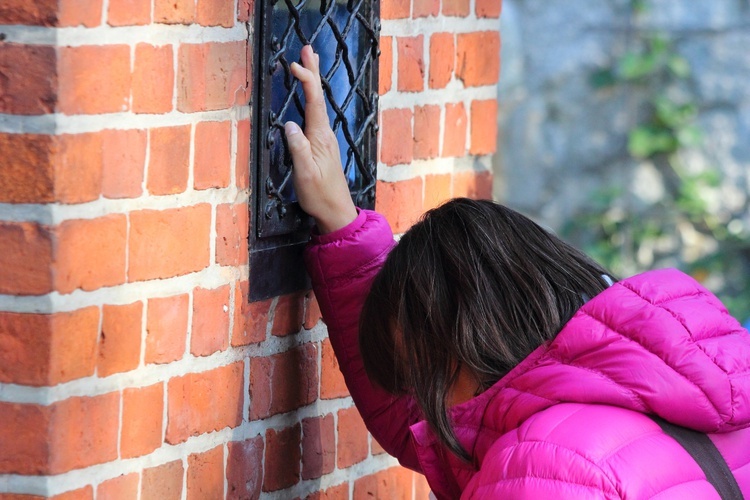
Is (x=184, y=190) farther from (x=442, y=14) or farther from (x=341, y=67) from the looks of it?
(x=442, y=14)

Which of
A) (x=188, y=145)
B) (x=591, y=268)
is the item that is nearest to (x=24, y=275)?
(x=188, y=145)

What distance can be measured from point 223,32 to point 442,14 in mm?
637

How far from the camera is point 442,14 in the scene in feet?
6.65

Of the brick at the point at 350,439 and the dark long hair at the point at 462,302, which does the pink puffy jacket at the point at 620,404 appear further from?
the brick at the point at 350,439

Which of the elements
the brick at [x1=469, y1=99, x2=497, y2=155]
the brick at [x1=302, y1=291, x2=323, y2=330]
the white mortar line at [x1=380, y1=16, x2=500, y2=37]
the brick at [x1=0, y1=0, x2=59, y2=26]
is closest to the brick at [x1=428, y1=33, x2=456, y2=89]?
the white mortar line at [x1=380, y1=16, x2=500, y2=37]

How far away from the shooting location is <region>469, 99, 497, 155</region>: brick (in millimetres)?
2174

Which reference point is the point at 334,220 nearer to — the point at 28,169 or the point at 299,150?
the point at 299,150

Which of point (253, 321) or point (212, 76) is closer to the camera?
point (212, 76)

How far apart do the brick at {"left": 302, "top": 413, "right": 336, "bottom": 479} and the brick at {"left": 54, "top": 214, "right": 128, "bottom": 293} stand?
551 mm

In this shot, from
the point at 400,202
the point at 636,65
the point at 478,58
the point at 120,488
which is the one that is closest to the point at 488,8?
the point at 478,58

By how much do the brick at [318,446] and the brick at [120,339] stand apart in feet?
1.53

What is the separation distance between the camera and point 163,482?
147 cm

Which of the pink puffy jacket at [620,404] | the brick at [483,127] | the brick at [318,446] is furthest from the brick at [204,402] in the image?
the brick at [483,127]

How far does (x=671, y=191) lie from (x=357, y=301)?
3685mm
